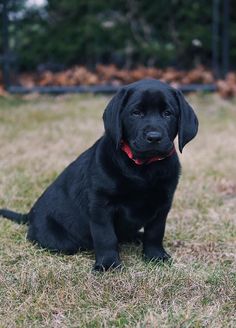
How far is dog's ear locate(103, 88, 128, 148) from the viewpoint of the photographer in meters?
3.08

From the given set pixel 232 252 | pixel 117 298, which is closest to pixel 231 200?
pixel 232 252

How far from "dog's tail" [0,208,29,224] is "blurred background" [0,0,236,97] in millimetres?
5176

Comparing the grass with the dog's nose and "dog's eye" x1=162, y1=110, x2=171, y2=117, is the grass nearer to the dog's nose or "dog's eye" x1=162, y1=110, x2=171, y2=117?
the dog's nose

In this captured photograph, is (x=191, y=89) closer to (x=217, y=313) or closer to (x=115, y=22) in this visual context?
(x=115, y=22)

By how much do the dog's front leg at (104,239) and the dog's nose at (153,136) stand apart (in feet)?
1.48

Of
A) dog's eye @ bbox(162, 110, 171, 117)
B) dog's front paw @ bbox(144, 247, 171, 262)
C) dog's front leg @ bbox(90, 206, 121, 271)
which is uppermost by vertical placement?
dog's eye @ bbox(162, 110, 171, 117)

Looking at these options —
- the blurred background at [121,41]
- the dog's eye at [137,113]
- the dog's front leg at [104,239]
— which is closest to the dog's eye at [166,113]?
the dog's eye at [137,113]

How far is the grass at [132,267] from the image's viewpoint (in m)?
2.71

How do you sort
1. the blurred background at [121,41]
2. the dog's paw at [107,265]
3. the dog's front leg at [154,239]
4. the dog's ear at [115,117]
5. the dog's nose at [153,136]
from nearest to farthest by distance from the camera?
the dog's nose at [153,136], the dog's ear at [115,117], the dog's paw at [107,265], the dog's front leg at [154,239], the blurred background at [121,41]

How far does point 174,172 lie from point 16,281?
39.3 inches

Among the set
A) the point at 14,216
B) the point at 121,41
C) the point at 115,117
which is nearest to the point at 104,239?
the point at 115,117

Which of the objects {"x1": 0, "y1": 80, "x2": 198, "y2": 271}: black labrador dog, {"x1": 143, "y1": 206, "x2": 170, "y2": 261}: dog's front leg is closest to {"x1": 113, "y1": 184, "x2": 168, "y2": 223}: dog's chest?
{"x1": 0, "y1": 80, "x2": 198, "y2": 271}: black labrador dog

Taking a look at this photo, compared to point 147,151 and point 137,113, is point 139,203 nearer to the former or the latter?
point 147,151

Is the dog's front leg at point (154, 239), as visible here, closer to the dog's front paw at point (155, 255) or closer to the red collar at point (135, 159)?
the dog's front paw at point (155, 255)
